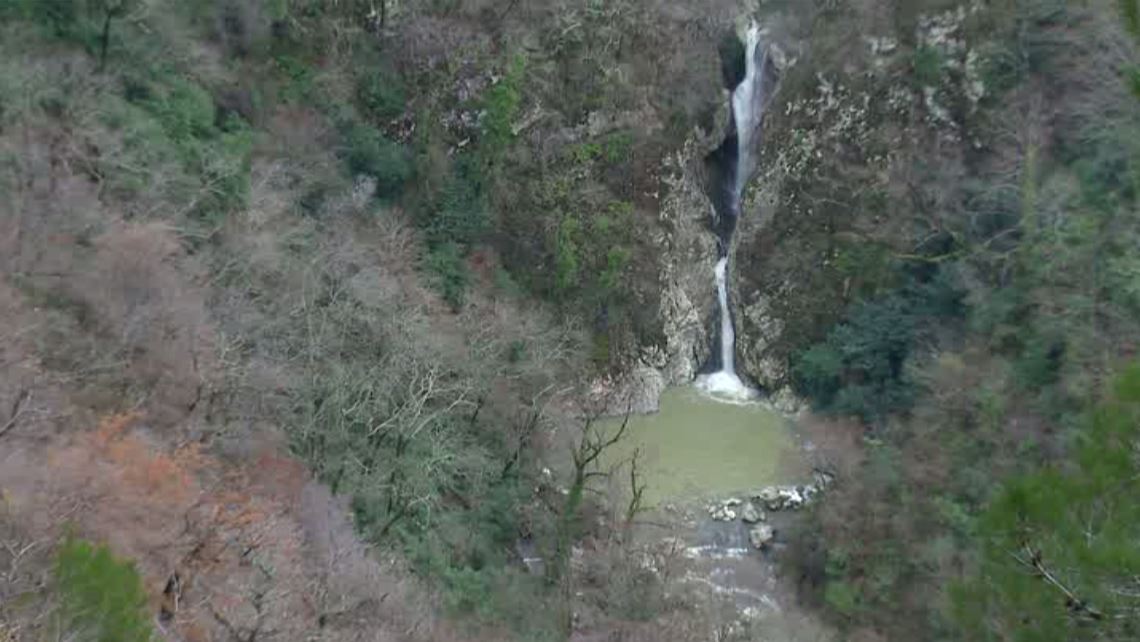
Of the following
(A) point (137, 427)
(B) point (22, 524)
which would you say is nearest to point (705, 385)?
(A) point (137, 427)

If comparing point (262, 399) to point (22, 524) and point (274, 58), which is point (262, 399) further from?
point (274, 58)

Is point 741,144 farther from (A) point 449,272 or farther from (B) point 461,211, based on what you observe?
(A) point 449,272

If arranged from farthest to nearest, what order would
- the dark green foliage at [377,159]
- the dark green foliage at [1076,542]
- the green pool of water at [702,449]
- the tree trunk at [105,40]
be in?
the dark green foliage at [377,159], the green pool of water at [702,449], the tree trunk at [105,40], the dark green foliage at [1076,542]

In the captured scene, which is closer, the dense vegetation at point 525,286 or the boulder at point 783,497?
the dense vegetation at point 525,286

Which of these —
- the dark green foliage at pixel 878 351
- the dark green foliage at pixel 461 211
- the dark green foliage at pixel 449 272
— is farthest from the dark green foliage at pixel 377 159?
the dark green foliage at pixel 878 351

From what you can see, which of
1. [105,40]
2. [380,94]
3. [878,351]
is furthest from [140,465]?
[878,351]

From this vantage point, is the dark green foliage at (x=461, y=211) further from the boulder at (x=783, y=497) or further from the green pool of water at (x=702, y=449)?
the boulder at (x=783, y=497)
